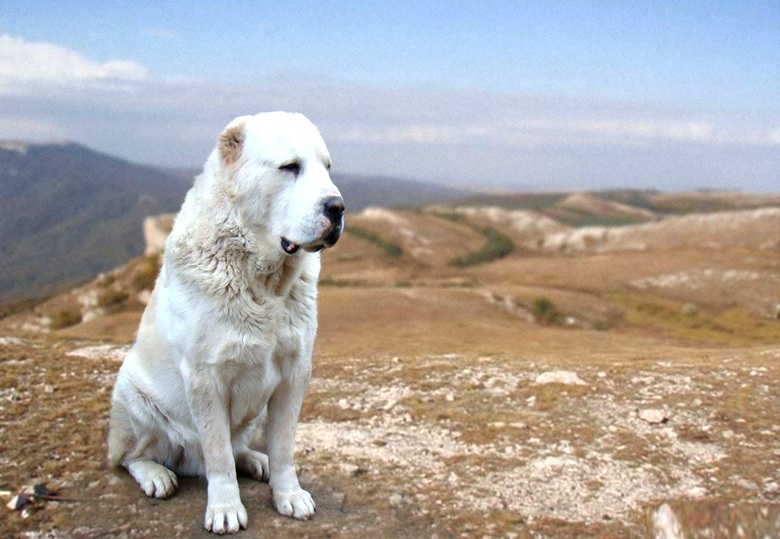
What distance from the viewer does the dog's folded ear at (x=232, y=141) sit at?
463 centimetres

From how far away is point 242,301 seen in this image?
15.5 feet

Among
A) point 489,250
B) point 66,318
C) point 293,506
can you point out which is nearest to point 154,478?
point 293,506

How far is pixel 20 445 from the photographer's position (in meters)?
6.49

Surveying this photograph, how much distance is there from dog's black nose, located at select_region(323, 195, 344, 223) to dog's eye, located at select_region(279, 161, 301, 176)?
1.16 feet

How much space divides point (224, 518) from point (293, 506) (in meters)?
0.55

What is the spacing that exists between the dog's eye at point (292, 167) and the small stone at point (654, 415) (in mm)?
5861

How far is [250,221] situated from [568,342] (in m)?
19.3

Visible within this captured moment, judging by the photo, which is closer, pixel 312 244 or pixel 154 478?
pixel 312 244

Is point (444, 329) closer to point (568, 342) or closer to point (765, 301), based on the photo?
point (568, 342)

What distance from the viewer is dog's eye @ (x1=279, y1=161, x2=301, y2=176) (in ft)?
14.8

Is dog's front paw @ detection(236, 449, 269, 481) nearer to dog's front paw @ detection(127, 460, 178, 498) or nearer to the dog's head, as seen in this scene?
dog's front paw @ detection(127, 460, 178, 498)

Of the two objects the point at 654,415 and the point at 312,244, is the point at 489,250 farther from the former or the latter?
the point at 312,244

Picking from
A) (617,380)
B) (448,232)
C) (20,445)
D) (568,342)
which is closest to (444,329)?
(568,342)

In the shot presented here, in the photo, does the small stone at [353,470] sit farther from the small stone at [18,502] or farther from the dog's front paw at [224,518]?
the small stone at [18,502]
